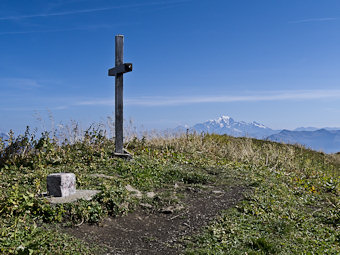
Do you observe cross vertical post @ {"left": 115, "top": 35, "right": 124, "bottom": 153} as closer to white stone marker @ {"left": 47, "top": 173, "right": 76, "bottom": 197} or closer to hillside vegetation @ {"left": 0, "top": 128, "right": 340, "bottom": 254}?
hillside vegetation @ {"left": 0, "top": 128, "right": 340, "bottom": 254}

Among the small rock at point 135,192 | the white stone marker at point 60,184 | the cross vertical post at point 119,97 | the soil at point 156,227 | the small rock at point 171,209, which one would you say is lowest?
the soil at point 156,227

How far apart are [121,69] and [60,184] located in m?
4.76

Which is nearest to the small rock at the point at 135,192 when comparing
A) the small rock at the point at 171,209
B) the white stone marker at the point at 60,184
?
the small rock at the point at 171,209

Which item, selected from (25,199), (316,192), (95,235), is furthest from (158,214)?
(316,192)

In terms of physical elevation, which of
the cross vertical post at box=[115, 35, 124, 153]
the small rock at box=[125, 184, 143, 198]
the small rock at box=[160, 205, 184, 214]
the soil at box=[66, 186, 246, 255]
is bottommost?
the soil at box=[66, 186, 246, 255]

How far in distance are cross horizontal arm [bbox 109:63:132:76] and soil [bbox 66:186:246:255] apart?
4.28 metres

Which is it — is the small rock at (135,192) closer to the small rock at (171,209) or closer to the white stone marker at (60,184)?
the small rock at (171,209)

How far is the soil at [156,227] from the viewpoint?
496 cm

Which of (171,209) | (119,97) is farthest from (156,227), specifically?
(119,97)

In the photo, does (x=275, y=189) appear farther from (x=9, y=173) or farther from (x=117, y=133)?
(x=9, y=173)

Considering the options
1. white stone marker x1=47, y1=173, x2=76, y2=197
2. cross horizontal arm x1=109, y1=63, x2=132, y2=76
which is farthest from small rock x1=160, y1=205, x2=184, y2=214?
cross horizontal arm x1=109, y1=63, x2=132, y2=76

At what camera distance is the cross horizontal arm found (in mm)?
9749

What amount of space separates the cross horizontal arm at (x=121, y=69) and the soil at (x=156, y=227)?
4.28 metres

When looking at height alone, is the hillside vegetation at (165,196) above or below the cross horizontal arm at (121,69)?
below
